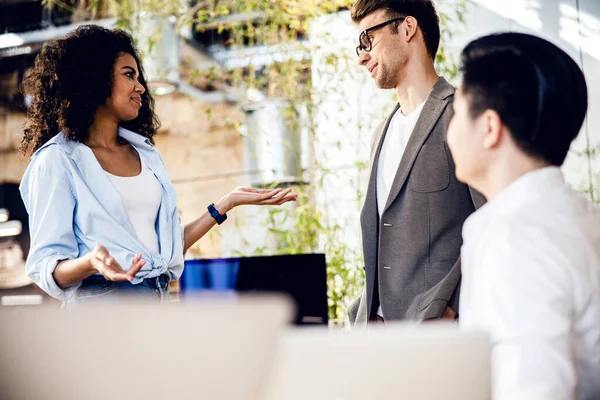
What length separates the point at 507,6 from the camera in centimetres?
329

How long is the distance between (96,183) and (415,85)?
1.09 m

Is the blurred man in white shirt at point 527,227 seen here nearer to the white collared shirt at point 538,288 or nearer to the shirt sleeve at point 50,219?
the white collared shirt at point 538,288

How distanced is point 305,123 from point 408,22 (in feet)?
5.45

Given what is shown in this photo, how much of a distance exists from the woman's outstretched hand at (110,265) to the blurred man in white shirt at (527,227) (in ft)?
2.31

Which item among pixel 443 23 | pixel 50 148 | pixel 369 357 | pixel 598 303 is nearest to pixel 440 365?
A: pixel 369 357

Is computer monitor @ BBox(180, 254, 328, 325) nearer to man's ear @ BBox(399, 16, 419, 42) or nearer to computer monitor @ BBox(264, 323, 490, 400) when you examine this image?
man's ear @ BBox(399, 16, 419, 42)

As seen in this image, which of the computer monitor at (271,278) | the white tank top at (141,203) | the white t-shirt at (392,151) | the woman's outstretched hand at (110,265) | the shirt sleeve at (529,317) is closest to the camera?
the shirt sleeve at (529,317)

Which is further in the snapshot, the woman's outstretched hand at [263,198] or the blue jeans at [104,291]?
the woman's outstretched hand at [263,198]

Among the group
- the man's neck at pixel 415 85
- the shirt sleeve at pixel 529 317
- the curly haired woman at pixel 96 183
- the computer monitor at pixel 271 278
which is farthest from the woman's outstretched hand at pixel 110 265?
the man's neck at pixel 415 85

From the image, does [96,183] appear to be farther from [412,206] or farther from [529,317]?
[529,317]

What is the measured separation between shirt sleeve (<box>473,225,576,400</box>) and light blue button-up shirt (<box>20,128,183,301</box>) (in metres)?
1.16

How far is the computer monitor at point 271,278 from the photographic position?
235 cm

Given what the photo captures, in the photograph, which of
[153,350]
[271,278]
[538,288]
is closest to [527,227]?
[538,288]

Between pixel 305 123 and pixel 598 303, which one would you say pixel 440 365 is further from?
pixel 305 123
